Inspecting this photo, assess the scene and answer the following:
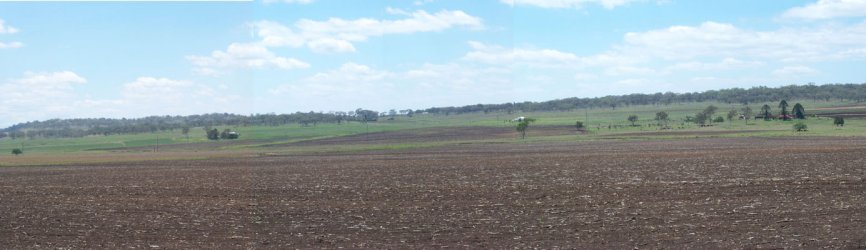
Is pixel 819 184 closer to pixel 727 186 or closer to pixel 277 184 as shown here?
pixel 727 186

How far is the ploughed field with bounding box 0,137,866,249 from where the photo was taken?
18.2 meters

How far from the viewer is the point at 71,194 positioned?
33.8 metres

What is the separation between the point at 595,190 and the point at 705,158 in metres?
19.7

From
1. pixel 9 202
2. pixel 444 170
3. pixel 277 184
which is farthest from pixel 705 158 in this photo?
pixel 9 202

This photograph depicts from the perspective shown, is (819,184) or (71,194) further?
(71,194)

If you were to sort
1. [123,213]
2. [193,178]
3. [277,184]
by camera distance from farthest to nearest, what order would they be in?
[193,178] → [277,184] → [123,213]

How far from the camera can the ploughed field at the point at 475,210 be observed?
18188 mm

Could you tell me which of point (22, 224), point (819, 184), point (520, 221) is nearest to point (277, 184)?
point (22, 224)

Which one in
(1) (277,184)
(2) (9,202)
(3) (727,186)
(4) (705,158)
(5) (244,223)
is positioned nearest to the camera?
(5) (244,223)

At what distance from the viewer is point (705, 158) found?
149 feet

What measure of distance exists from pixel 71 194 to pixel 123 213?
992cm

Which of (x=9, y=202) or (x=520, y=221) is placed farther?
(x=9, y=202)

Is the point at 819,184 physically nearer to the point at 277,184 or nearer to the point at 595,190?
the point at 595,190

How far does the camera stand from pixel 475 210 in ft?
77.2
